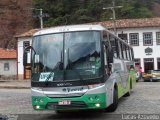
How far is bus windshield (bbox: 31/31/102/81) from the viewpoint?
13055mm

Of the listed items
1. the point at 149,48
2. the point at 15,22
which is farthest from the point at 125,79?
the point at 15,22

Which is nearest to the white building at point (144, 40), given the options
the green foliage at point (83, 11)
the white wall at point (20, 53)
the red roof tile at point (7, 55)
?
the white wall at point (20, 53)

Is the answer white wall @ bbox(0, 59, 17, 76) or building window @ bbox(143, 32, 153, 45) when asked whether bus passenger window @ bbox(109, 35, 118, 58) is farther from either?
white wall @ bbox(0, 59, 17, 76)

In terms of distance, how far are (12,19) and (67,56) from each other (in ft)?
250

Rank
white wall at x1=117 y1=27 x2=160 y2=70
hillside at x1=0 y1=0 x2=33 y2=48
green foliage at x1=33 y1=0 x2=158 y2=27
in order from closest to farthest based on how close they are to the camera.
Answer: white wall at x1=117 y1=27 x2=160 y2=70 < green foliage at x1=33 y1=0 x2=158 y2=27 < hillside at x1=0 y1=0 x2=33 y2=48

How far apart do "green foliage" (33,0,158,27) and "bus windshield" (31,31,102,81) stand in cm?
6034

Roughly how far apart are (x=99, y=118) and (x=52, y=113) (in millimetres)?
2483

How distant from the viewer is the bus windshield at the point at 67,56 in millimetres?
13055

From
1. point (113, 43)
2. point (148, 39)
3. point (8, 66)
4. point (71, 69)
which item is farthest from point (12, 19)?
point (71, 69)

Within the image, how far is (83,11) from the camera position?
79000mm

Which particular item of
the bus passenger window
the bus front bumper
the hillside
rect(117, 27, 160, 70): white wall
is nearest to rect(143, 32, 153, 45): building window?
rect(117, 27, 160, 70): white wall

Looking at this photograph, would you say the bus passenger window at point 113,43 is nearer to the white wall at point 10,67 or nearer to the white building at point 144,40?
the white building at point 144,40

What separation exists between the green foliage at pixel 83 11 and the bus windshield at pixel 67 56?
60.3 metres

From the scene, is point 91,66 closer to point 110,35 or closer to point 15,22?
point 110,35
